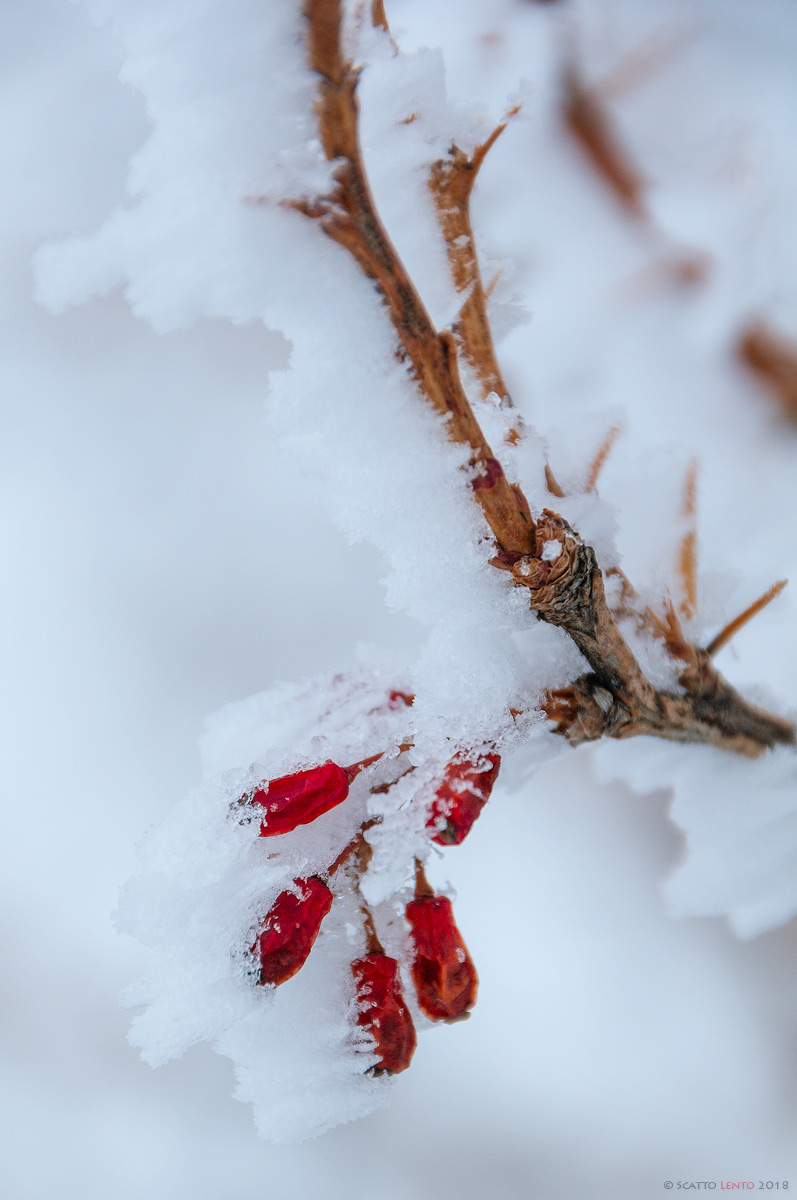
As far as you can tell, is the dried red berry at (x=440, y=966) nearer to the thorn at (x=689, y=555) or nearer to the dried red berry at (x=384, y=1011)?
the dried red berry at (x=384, y=1011)

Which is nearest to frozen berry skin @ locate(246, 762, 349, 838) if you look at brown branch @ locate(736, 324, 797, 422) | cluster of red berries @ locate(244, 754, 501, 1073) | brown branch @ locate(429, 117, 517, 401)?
cluster of red berries @ locate(244, 754, 501, 1073)

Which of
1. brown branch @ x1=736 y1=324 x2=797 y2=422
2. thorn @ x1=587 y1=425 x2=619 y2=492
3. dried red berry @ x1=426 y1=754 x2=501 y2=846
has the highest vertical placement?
brown branch @ x1=736 y1=324 x2=797 y2=422

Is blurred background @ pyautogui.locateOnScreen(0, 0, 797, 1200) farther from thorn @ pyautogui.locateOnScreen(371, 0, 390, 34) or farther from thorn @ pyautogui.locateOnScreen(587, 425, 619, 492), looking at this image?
thorn @ pyautogui.locateOnScreen(371, 0, 390, 34)

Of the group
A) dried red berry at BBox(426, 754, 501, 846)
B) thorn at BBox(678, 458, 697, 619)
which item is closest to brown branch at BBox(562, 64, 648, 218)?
thorn at BBox(678, 458, 697, 619)

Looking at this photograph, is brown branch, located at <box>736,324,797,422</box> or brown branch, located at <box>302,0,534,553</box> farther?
brown branch, located at <box>736,324,797,422</box>

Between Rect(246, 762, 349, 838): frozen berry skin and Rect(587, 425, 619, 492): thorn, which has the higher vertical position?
Rect(587, 425, 619, 492): thorn

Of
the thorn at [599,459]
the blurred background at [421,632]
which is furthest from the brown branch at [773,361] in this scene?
the thorn at [599,459]

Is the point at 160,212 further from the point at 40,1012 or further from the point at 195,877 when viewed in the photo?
the point at 40,1012

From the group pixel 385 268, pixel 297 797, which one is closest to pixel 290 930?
pixel 297 797

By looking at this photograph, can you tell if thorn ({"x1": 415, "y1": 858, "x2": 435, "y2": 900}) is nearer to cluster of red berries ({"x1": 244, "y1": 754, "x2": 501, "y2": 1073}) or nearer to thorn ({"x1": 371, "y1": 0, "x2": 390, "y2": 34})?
cluster of red berries ({"x1": 244, "y1": 754, "x2": 501, "y2": 1073})
